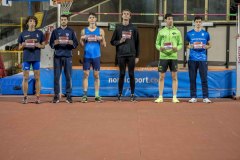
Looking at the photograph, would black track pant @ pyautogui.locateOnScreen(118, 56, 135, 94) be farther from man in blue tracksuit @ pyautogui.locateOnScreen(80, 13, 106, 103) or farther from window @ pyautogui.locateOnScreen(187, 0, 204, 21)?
window @ pyautogui.locateOnScreen(187, 0, 204, 21)

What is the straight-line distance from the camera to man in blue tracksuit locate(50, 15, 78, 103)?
33.0ft

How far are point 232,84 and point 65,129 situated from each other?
240 inches

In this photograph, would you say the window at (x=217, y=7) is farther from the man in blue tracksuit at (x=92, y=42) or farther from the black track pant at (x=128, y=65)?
the man in blue tracksuit at (x=92, y=42)

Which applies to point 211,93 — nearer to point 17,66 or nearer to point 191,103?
point 191,103

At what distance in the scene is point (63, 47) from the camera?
1012cm

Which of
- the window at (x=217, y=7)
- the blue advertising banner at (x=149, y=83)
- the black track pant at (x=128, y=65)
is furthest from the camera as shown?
the window at (x=217, y=7)

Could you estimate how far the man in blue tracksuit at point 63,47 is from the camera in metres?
10.0

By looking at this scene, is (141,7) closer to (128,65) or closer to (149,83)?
(149,83)

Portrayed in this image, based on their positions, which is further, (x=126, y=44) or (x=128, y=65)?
(x=128, y=65)

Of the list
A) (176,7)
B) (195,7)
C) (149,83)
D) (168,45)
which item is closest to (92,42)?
(168,45)

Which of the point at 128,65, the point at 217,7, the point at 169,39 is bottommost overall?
the point at 128,65

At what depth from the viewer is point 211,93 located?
11727mm

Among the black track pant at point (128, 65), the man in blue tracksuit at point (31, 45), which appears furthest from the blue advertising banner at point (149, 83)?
the man in blue tracksuit at point (31, 45)

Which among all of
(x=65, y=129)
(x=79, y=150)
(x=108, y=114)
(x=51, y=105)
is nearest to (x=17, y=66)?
(x=51, y=105)
